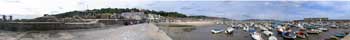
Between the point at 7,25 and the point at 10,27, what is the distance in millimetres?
801

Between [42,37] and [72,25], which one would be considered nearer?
[42,37]

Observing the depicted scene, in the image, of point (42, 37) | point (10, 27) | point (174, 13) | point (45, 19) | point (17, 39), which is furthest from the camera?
point (174, 13)

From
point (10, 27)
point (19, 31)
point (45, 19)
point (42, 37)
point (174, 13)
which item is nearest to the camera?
point (42, 37)

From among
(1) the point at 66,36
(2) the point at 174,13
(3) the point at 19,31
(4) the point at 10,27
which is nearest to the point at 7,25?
(4) the point at 10,27

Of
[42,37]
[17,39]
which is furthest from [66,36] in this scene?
[17,39]

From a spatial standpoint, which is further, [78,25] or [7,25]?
[78,25]

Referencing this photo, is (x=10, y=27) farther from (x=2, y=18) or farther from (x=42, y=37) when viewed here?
(x=42, y=37)

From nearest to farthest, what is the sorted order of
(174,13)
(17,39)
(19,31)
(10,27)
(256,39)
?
(17,39)
(19,31)
(10,27)
(256,39)
(174,13)

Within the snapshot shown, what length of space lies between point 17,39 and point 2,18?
8.60 meters

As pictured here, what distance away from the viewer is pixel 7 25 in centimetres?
2395

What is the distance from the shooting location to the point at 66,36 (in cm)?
2011

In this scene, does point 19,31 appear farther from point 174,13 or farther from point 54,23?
point 174,13

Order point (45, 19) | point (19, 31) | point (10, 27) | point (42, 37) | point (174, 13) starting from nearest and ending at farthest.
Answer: point (42, 37) < point (19, 31) < point (10, 27) < point (45, 19) < point (174, 13)

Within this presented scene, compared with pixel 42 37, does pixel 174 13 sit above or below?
below
